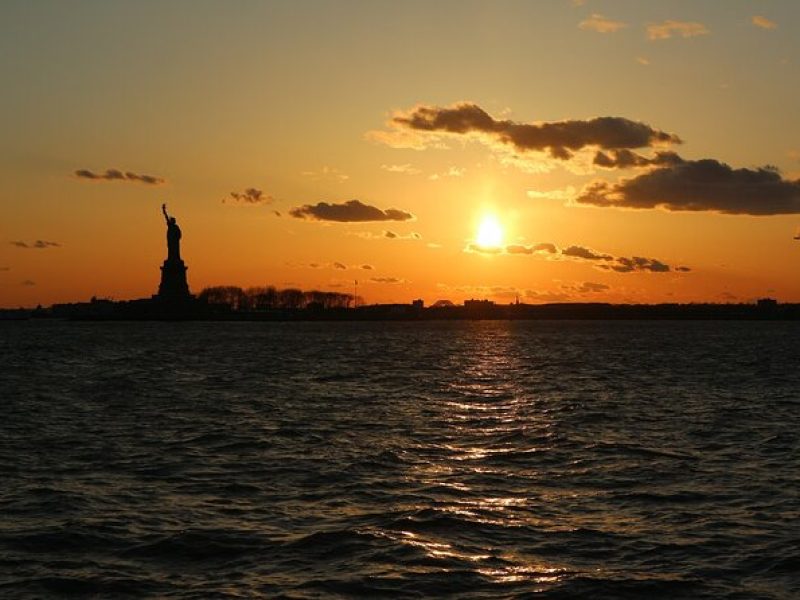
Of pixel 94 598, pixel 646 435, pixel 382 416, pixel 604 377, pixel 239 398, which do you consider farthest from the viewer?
pixel 604 377

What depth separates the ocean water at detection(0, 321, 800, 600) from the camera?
16.2 meters

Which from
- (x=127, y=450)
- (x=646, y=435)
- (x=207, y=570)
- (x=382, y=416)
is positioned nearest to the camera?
(x=207, y=570)

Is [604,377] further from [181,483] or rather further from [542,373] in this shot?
[181,483]

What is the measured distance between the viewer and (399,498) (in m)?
22.6

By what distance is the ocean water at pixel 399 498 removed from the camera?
53.0ft

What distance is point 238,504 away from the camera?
2167 cm

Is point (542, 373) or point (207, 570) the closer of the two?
point (207, 570)

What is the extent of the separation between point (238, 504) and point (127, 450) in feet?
31.4

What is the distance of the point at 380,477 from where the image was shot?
25219mm

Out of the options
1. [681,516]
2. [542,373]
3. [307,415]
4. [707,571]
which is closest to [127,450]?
[307,415]

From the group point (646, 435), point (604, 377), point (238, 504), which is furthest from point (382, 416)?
point (604, 377)

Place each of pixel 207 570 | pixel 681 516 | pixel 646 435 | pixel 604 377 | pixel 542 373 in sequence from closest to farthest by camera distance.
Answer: pixel 207 570 < pixel 681 516 < pixel 646 435 < pixel 604 377 < pixel 542 373

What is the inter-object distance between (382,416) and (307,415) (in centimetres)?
316

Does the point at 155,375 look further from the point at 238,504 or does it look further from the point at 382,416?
the point at 238,504
